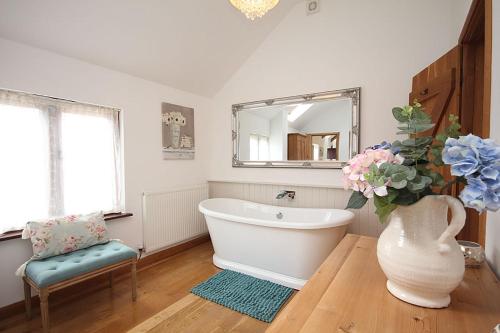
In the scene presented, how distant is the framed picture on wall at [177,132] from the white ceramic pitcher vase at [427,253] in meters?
2.89

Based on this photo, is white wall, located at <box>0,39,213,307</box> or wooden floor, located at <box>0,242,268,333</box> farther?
white wall, located at <box>0,39,213,307</box>

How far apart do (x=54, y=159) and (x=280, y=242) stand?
2263mm

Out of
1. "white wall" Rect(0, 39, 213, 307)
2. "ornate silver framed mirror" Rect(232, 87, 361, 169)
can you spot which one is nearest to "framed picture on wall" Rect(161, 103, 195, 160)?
"white wall" Rect(0, 39, 213, 307)

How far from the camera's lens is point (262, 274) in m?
2.50

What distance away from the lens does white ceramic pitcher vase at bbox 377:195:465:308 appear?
65 cm

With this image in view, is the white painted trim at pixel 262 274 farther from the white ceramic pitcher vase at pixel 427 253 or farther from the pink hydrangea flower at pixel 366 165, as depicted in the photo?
the pink hydrangea flower at pixel 366 165

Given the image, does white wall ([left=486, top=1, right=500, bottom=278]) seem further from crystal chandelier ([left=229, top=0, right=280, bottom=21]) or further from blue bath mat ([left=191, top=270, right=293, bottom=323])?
blue bath mat ([left=191, top=270, right=293, bottom=323])

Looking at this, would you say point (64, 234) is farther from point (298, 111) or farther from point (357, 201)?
point (298, 111)

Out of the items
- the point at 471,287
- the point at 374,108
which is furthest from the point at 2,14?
the point at 374,108

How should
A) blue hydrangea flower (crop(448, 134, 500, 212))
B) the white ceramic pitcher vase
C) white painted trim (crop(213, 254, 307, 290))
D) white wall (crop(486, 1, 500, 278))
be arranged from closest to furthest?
blue hydrangea flower (crop(448, 134, 500, 212)) → the white ceramic pitcher vase → white wall (crop(486, 1, 500, 278)) → white painted trim (crop(213, 254, 307, 290))

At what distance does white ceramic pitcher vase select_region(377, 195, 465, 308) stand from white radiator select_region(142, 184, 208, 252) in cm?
270

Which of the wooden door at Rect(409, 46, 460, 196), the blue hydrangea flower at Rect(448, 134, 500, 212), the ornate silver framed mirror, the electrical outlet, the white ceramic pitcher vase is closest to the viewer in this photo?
the blue hydrangea flower at Rect(448, 134, 500, 212)

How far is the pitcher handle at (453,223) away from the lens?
25.0 inches

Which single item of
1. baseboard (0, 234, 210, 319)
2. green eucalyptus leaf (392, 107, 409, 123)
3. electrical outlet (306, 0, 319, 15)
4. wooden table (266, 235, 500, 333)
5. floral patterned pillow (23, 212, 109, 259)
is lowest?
baseboard (0, 234, 210, 319)
